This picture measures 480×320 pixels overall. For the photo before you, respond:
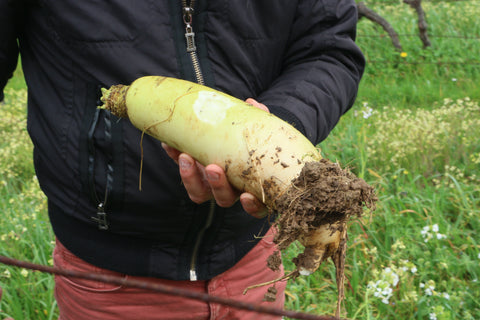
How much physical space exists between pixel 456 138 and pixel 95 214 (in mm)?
2800

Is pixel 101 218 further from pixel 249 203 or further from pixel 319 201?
pixel 319 201

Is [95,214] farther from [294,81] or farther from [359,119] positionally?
[359,119]

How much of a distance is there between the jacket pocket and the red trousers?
24.8 inches

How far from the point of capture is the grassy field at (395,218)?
232 centimetres

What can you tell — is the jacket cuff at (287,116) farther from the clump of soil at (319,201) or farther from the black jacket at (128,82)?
the clump of soil at (319,201)

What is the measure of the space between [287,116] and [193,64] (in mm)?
287

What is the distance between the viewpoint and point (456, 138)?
341 centimetres

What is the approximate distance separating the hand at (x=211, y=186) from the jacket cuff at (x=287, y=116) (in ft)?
0.82

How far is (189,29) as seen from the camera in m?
1.27

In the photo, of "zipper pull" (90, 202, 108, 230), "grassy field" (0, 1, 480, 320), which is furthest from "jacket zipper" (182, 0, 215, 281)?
"grassy field" (0, 1, 480, 320)

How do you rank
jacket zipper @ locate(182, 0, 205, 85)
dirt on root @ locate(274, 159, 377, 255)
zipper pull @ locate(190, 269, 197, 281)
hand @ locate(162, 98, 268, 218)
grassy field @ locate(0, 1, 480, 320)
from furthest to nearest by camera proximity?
grassy field @ locate(0, 1, 480, 320) → zipper pull @ locate(190, 269, 197, 281) → jacket zipper @ locate(182, 0, 205, 85) → hand @ locate(162, 98, 268, 218) → dirt on root @ locate(274, 159, 377, 255)

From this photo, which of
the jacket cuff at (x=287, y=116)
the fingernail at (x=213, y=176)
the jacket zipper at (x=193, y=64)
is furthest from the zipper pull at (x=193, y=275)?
the jacket cuff at (x=287, y=116)

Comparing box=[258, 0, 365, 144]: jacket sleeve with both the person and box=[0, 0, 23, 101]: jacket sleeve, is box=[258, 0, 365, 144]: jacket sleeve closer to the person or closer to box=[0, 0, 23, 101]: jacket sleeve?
the person

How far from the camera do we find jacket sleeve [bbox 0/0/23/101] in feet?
4.09
